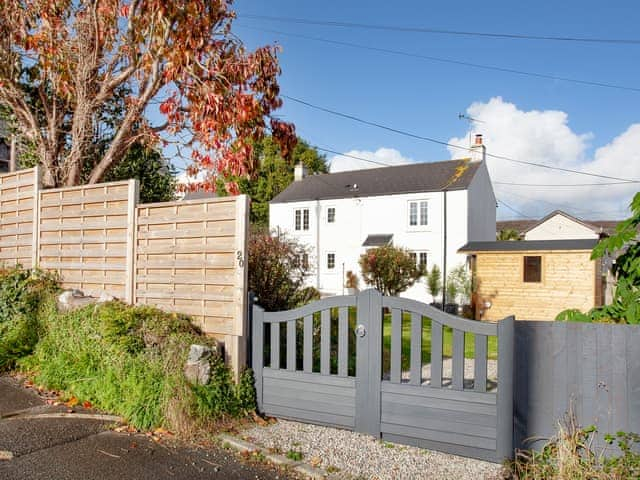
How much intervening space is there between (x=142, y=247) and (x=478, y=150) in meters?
21.5

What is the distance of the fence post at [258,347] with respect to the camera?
5.34 metres

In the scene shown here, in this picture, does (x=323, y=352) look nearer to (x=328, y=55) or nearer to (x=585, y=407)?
(x=585, y=407)

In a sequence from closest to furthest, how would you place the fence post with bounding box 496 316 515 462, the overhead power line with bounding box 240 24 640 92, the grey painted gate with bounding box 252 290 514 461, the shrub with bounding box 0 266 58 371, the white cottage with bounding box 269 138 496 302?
the fence post with bounding box 496 316 515 462, the grey painted gate with bounding box 252 290 514 461, the shrub with bounding box 0 266 58 371, the overhead power line with bounding box 240 24 640 92, the white cottage with bounding box 269 138 496 302

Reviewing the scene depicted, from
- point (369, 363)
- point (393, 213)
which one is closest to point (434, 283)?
point (393, 213)

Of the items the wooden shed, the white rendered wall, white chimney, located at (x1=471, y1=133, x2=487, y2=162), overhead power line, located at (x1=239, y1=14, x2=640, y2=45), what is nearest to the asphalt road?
overhead power line, located at (x1=239, y1=14, x2=640, y2=45)

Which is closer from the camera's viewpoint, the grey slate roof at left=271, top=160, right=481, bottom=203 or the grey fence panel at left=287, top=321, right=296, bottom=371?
the grey fence panel at left=287, top=321, right=296, bottom=371

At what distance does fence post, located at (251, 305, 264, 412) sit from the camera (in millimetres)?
5340

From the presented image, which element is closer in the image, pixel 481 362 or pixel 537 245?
pixel 481 362

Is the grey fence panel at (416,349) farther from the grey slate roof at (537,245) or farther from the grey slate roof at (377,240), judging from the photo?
the grey slate roof at (377,240)

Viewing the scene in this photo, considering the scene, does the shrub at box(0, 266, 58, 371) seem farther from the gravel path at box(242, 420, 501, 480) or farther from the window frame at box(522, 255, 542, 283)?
the window frame at box(522, 255, 542, 283)

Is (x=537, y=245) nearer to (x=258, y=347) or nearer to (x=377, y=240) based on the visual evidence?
(x=377, y=240)

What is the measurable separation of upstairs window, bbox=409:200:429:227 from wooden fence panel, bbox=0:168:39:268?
1854 centimetres

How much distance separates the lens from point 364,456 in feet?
13.9

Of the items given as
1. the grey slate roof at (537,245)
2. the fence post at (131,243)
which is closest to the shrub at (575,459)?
the fence post at (131,243)
